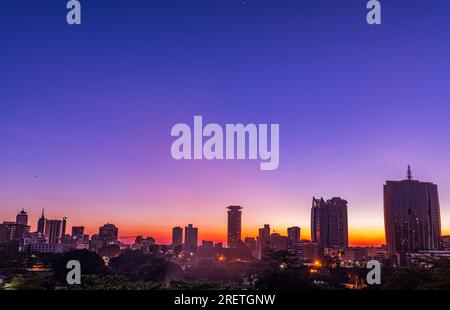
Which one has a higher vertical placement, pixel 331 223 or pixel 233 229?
pixel 331 223

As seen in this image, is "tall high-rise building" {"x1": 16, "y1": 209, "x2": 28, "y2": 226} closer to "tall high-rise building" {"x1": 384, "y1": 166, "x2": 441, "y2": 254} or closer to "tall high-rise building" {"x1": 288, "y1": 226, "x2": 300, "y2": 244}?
"tall high-rise building" {"x1": 288, "y1": 226, "x2": 300, "y2": 244}

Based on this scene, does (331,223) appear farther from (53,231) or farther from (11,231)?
(11,231)

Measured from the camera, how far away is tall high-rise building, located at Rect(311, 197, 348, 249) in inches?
5256

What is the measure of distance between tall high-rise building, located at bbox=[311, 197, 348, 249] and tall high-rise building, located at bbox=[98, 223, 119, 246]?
68.2 m

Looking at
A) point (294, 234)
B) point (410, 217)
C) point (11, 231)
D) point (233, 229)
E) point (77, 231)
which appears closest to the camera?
point (410, 217)

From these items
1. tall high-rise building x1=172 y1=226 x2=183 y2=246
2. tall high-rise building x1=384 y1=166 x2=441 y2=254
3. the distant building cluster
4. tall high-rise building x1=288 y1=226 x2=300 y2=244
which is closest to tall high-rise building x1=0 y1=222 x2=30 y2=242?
the distant building cluster

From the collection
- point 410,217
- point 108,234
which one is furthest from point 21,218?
point 410,217

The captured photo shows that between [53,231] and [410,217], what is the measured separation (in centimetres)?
12195

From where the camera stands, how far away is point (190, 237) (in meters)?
153

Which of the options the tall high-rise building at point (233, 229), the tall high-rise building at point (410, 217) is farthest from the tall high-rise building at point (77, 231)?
the tall high-rise building at point (410, 217)

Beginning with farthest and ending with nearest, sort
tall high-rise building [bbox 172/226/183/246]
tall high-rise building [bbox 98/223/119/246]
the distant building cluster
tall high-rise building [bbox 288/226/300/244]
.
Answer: tall high-rise building [bbox 172/226/183/246] → tall high-rise building [bbox 98/223/119/246] → tall high-rise building [bbox 288/226/300/244] → the distant building cluster

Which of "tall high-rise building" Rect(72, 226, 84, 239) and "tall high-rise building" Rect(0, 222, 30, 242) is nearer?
"tall high-rise building" Rect(0, 222, 30, 242)
